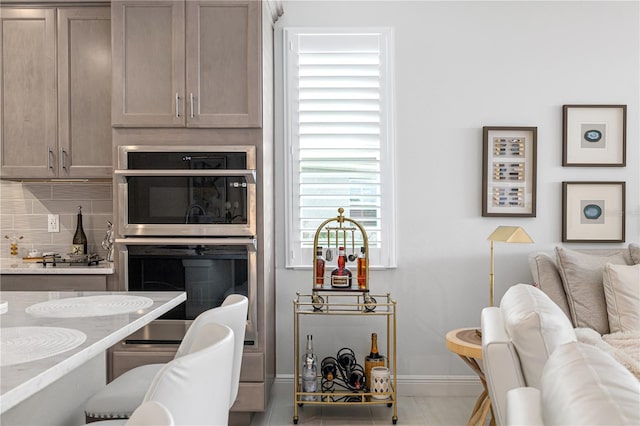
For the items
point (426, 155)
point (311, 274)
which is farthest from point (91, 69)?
point (426, 155)

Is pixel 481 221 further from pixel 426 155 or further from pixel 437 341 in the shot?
pixel 437 341

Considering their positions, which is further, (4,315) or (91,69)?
(91,69)

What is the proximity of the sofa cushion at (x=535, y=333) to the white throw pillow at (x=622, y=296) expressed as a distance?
1.69m

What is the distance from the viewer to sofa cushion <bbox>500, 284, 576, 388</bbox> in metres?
1.35

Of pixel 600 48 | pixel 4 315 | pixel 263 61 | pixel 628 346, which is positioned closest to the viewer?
pixel 4 315

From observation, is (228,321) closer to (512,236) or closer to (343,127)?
(512,236)

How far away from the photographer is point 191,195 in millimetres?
2916

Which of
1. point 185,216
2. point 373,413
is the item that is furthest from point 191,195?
point 373,413

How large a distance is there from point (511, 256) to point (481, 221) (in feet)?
1.03

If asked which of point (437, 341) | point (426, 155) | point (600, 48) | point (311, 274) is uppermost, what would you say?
point (600, 48)

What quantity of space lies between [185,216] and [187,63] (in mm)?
854

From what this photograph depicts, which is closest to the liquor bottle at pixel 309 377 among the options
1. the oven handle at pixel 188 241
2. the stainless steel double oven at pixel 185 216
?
the stainless steel double oven at pixel 185 216

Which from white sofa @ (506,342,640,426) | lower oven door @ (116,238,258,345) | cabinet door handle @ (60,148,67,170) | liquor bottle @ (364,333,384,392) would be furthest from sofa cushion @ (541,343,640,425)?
cabinet door handle @ (60,148,67,170)

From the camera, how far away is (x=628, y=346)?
2641 millimetres
